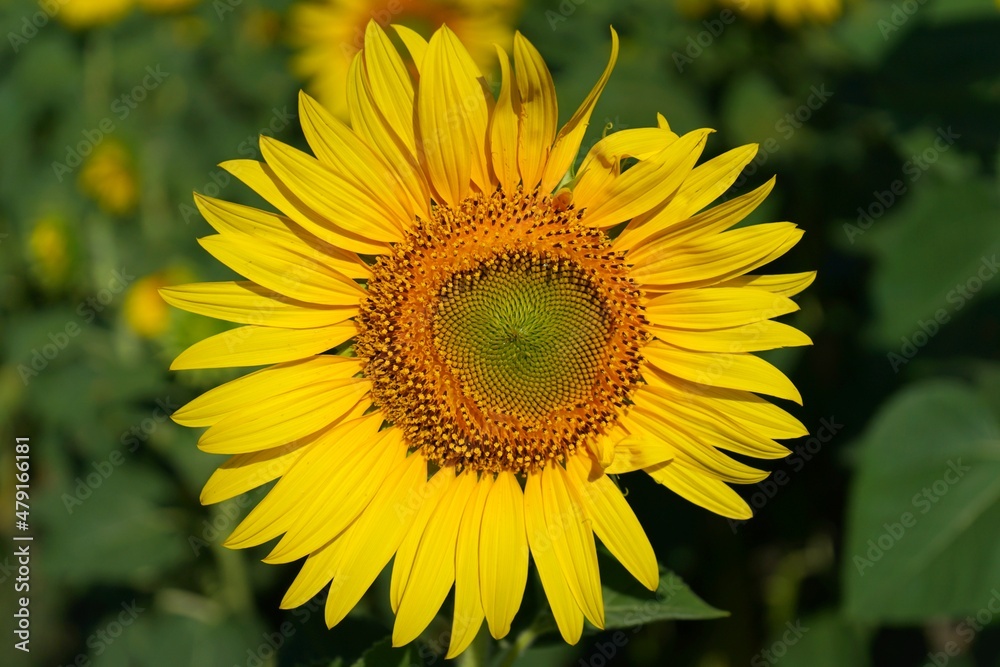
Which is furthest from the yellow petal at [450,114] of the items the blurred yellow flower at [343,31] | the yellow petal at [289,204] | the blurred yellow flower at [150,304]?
the blurred yellow flower at [343,31]

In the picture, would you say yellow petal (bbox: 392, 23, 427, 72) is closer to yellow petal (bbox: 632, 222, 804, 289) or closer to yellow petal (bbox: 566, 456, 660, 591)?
yellow petal (bbox: 632, 222, 804, 289)

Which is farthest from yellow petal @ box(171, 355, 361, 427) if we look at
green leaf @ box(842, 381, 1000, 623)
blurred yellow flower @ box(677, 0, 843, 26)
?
blurred yellow flower @ box(677, 0, 843, 26)

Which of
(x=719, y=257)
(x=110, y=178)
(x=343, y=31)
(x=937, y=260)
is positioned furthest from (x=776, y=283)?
(x=343, y=31)

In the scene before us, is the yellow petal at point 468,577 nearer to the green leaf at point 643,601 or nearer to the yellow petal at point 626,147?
the green leaf at point 643,601

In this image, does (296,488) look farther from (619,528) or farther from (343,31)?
(343,31)

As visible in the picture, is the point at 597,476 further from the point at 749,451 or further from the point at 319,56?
the point at 319,56

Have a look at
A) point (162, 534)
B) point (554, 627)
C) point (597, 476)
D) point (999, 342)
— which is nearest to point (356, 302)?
point (597, 476)
